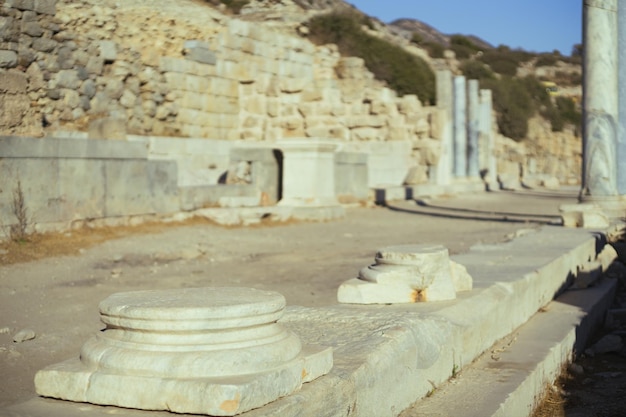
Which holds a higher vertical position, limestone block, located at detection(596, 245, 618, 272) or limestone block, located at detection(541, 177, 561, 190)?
limestone block, located at detection(541, 177, 561, 190)

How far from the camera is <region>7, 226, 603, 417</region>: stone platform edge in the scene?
2.72 m

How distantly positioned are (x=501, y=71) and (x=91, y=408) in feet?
169

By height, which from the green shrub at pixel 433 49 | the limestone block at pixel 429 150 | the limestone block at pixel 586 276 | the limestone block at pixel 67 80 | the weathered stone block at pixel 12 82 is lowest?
the limestone block at pixel 586 276

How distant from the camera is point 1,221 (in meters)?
8.92

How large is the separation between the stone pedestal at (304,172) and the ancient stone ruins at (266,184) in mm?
36

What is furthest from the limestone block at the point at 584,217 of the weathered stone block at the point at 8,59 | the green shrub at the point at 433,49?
the green shrub at the point at 433,49

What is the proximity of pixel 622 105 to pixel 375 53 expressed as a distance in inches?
538

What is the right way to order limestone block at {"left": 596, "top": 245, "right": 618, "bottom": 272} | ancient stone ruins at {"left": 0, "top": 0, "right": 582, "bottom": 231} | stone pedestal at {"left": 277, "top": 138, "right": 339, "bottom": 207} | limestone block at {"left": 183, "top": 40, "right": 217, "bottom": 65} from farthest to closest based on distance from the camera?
limestone block at {"left": 183, "top": 40, "right": 217, "bottom": 65} → stone pedestal at {"left": 277, "top": 138, "right": 339, "bottom": 207} → ancient stone ruins at {"left": 0, "top": 0, "right": 582, "bottom": 231} → limestone block at {"left": 596, "top": 245, "right": 618, "bottom": 272}

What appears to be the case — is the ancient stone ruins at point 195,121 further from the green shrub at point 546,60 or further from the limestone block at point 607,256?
the green shrub at point 546,60

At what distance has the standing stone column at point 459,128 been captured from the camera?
25.8m

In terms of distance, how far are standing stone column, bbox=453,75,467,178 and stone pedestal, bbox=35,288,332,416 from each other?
2359 centimetres

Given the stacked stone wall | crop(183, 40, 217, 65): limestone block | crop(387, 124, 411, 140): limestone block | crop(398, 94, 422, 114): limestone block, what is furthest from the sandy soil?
crop(398, 94, 422, 114): limestone block

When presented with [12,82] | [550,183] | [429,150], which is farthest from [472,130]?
[12,82]

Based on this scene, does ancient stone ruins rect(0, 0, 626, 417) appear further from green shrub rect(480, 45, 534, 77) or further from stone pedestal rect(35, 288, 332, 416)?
green shrub rect(480, 45, 534, 77)
